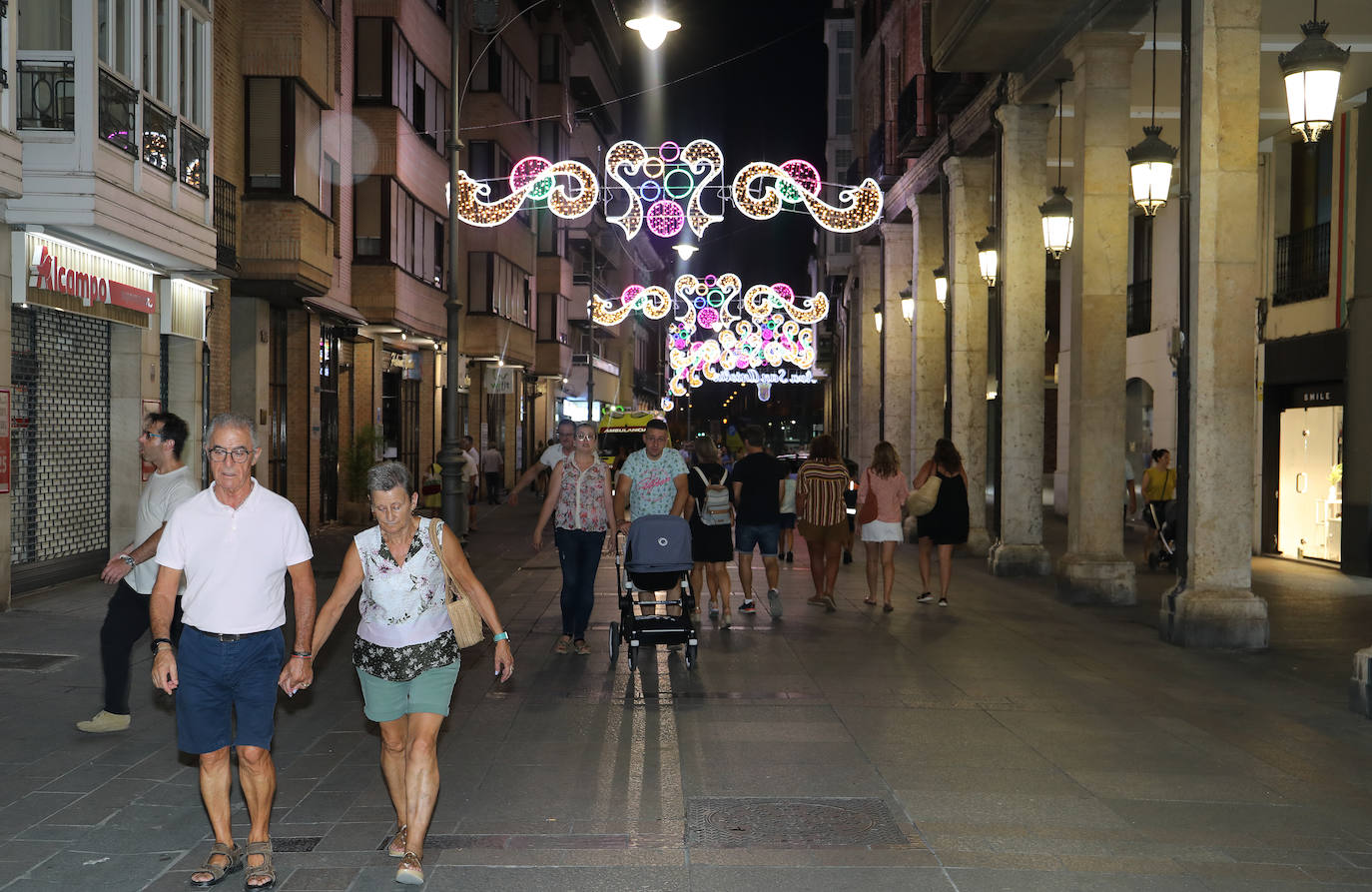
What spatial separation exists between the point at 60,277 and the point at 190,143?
3.38m

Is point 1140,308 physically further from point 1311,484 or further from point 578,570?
point 578,570

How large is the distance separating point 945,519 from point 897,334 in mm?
14761

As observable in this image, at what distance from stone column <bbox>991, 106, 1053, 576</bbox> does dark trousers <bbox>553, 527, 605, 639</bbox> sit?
8571 mm

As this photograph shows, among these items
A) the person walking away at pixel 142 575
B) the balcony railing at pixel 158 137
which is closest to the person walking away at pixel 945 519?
the person walking away at pixel 142 575

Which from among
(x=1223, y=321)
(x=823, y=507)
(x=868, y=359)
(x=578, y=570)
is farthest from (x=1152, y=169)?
(x=868, y=359)

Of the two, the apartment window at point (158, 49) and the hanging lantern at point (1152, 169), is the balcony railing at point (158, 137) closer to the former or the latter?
the apartment window at point (158, 49)

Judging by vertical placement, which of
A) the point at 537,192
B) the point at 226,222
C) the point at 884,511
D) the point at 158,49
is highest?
the point at 158,49

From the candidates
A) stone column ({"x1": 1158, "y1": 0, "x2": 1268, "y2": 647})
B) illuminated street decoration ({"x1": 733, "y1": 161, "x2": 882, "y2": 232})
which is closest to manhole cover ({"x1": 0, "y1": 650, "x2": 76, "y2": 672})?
stone column ({"x1": 1158, "y1": 0, "x2": 1268, "y2": 647})

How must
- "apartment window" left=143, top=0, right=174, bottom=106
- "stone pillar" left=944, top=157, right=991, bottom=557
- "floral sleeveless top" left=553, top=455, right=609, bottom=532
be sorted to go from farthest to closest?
"stone pillar" left=944, top=157, right=991, bottom=557
"apartment window" left=143, top=0, right=174, bottom=106
"floral sleeveless top" left=553, top=455, right=609, bottom=532

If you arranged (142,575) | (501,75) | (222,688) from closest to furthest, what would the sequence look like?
(222,688) < (142,575) < (501,75)

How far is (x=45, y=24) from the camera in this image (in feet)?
46.6

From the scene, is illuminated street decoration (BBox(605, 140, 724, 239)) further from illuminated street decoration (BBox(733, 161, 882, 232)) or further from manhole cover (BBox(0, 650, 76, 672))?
manhole cover (BBox(0, 650, 76, 672))

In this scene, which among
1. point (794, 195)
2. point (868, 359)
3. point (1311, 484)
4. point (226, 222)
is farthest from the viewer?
point (868, 359)

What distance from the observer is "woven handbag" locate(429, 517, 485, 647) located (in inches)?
216
